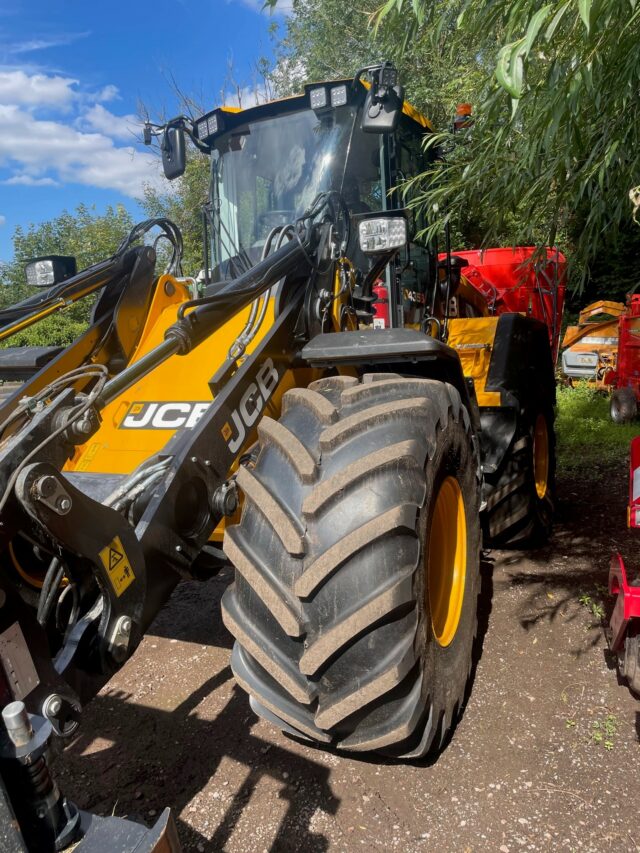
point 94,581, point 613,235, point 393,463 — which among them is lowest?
point 94,581

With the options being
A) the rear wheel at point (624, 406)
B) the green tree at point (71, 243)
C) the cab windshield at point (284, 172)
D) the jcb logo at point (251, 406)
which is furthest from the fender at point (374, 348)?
the green tree at point (71, 243)

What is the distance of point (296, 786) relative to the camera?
2211mm

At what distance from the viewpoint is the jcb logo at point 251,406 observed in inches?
85.1

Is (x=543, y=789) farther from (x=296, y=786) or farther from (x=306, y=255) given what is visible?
(x=306, y=255)

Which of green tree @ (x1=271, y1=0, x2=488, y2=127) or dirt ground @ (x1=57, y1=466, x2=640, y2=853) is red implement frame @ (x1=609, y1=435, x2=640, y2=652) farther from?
green tree @ (x1=271, y1=0, x2=488, y2=127)

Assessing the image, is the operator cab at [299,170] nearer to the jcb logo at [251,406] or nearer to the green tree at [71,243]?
the jcb logo at [251,406]

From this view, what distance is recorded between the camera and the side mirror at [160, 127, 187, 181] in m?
3.69

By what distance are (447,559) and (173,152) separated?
2.80 metres

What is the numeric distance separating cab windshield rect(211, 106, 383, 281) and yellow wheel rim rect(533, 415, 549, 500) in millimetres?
1872

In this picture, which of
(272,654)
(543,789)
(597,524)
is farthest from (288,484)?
(597,524)

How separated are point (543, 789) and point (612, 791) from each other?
0.74 feet

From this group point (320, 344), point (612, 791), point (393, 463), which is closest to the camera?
point (393, 463)

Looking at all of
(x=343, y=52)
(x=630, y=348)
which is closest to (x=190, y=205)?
(x=343, y=52)

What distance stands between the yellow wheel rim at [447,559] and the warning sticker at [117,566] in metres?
1.11
